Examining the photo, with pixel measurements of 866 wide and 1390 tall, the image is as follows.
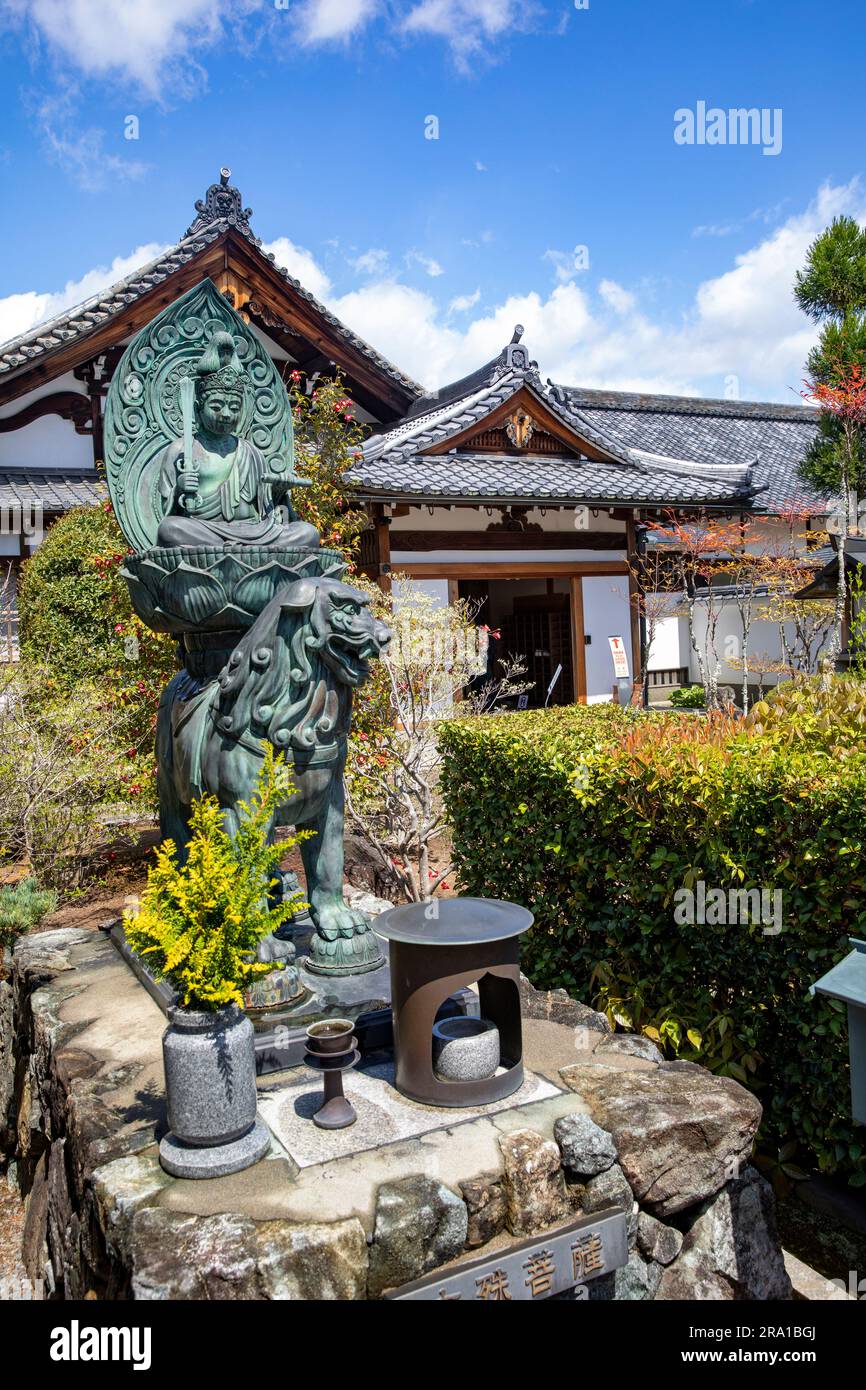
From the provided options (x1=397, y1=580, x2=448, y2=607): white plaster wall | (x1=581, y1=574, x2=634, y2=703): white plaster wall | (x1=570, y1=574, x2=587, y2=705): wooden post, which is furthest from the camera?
(x1=581, y1=574, x2=634, y2=703): white plaster wall

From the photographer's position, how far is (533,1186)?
10.5 feet

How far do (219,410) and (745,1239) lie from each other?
14.5ft

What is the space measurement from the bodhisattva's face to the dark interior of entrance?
40.1ft

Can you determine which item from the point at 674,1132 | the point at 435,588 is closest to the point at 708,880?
the point at 674,1132

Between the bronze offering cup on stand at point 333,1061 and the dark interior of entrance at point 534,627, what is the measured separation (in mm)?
13217

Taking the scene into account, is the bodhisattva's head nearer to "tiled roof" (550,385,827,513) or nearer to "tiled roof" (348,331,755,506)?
"tiled roof" (348,331,755,506)

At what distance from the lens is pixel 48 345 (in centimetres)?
1221

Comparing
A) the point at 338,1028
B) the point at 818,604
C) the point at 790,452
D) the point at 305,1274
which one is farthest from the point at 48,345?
the point at 790,452

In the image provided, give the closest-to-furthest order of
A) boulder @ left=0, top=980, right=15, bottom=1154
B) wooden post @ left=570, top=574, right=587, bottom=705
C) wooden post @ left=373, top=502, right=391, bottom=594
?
boulder @ left=0, top=980, right=15, bottom=1154 < wooden post @ left=373, top=502, right=391, bottom=594 < wooden post @ left=570, top=574, right=587, bottom=705

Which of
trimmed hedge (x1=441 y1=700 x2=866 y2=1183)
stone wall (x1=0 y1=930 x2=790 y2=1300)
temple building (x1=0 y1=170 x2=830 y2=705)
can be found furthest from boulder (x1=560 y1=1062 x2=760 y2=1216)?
temple building (x1=0 y1=170 x2=830 y2=705)

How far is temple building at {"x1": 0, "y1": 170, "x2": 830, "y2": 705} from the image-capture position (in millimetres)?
12516

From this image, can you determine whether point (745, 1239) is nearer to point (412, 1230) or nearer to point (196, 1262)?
point (412, 1230)

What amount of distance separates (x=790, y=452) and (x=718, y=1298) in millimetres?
29492

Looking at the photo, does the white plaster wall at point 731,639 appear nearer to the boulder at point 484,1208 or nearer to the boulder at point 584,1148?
the boulder at point 584,1148
